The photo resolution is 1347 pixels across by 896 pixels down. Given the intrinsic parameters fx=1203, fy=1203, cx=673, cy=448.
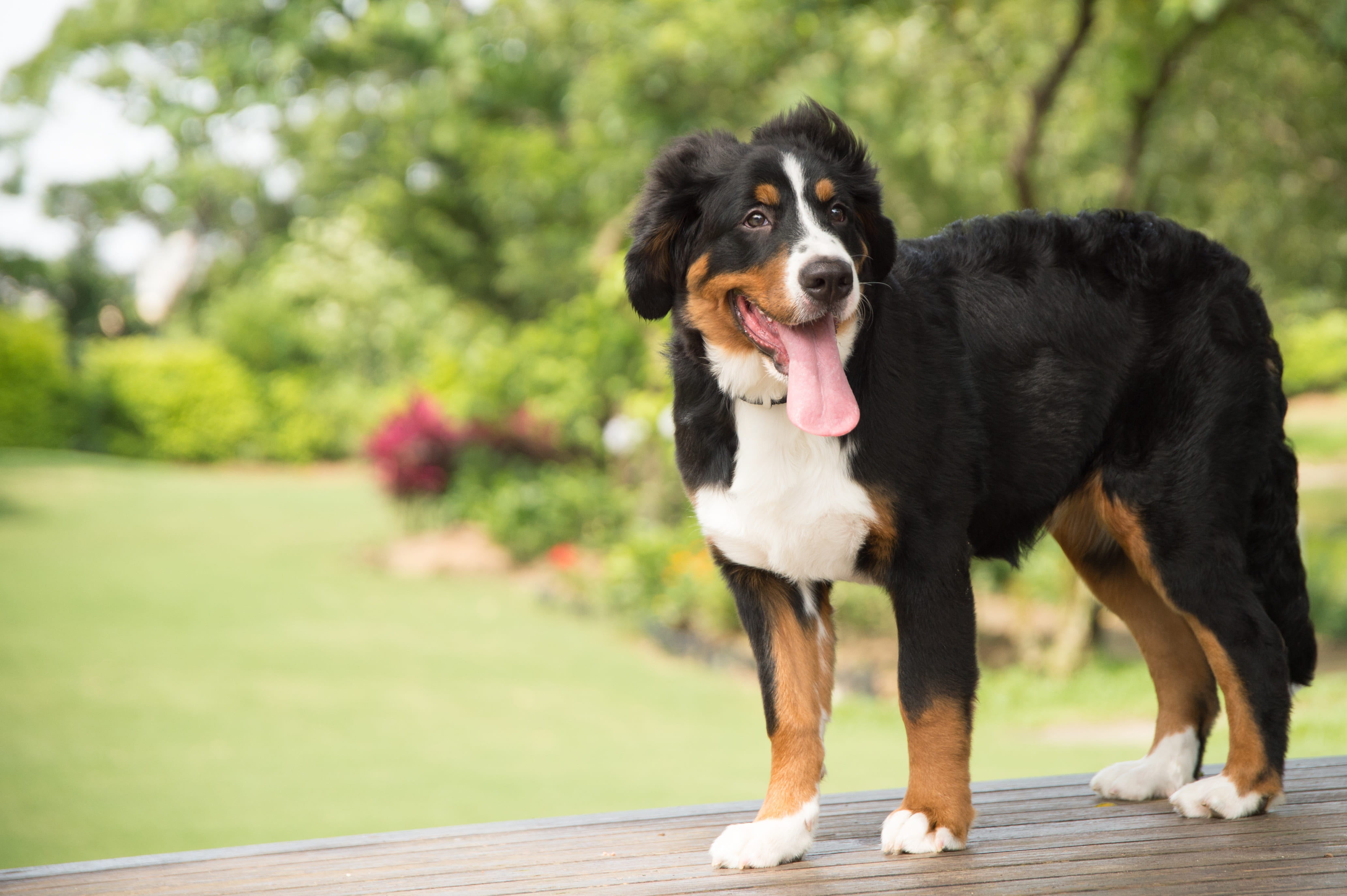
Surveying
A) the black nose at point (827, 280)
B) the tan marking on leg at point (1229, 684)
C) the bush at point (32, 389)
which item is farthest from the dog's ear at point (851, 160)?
the bush at point (32, 389)

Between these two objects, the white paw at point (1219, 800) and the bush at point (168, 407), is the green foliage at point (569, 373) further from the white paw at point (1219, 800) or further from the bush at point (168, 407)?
the white paw at point (1219, 800)

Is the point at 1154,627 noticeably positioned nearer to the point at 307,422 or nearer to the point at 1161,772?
the point at 1161,772

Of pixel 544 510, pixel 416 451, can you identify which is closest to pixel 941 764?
pixel 544 510

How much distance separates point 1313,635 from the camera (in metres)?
3.07

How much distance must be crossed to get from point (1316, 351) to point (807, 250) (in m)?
18.6

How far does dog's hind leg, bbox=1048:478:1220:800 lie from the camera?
305 cm

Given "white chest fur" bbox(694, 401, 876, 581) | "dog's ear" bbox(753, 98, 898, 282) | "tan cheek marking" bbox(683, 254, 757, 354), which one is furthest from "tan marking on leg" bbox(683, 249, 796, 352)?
"dog's ear" bbox(753, 98, 898, 282)

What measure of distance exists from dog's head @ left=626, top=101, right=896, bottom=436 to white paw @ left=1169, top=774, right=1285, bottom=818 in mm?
1290

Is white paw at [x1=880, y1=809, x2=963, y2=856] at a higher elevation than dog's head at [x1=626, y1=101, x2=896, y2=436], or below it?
below

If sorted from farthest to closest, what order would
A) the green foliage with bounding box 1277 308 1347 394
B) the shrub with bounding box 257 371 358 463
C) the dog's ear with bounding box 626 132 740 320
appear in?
1. the shrub with bounding box 257 371 358 463
2. the green foliage with bounding box 1277 308 1347 394
3. the dog's ear with bounding box 626 132 740 320

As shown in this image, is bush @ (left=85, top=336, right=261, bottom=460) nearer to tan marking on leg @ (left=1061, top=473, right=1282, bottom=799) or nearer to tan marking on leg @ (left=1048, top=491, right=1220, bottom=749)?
tan marking on leg @ (left=1048, top=491, right=1220, bottom=749)

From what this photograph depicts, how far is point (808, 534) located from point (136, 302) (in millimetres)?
31944

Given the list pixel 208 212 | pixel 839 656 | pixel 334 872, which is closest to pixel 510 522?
pixel 839 656

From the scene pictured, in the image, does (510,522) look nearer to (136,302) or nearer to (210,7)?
(210,7)
